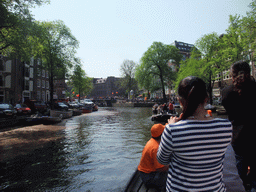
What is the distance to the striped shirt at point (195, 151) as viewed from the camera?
141 cm

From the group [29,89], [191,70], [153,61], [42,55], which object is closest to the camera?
[42,55]

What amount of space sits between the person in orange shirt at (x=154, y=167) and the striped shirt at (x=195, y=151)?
1.84 m

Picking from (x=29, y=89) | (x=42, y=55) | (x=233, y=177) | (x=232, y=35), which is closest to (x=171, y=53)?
(x=232, y=35)

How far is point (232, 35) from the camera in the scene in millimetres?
26984

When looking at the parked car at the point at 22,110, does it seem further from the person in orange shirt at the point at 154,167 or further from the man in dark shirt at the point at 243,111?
the man in dark shirt at the point at 243,111

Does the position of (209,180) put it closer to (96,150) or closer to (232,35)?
(96,150)

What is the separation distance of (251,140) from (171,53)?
157ft

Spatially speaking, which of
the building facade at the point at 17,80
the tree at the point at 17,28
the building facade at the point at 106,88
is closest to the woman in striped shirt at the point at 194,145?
the tree at the point at 17,28

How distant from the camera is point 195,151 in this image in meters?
1.44

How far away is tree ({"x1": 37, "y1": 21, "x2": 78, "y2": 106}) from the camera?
101 feet

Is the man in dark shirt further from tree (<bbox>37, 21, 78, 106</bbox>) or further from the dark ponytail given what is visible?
tree (<bbox>37, 21, 78, 106</bbox>)

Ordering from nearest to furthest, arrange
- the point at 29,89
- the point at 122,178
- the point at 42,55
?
the point at 122,178 < the point at 42,55 < the point at 29,89

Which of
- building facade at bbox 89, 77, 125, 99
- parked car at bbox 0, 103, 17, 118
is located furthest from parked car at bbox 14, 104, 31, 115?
building facade at bbox 89, 77, 125, 99

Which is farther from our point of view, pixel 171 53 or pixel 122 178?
pixel 171 53
